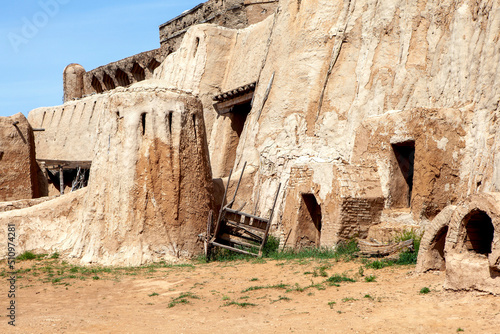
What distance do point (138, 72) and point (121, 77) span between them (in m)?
2.04

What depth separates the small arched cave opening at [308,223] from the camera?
13672mm

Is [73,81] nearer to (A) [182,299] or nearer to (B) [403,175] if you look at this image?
(B) [403,175]

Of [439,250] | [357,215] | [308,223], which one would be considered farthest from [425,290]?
[308,223]

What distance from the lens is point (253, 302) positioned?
30.9ft

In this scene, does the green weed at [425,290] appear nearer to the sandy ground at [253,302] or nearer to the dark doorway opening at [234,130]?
the sandy ground at [253,302]

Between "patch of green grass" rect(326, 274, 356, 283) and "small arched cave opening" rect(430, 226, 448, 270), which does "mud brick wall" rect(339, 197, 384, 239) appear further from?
"small arched cave opening" rect(430, 226, 448, 270)

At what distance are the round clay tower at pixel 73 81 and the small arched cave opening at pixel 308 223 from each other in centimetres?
2737

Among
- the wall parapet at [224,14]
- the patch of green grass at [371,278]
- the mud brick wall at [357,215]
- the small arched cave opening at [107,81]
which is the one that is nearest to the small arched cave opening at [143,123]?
the mud brick wall at [357,215]

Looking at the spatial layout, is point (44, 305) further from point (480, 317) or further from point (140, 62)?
point (140, 62)

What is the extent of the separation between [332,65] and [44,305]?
1094cm

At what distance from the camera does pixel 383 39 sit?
54.1 feet

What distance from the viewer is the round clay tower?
38.1 meters

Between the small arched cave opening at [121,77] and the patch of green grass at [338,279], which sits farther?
the small arched cave opening at [121,77]

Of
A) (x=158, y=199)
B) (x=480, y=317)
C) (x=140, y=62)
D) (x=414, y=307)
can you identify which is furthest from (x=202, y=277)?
(x=140, y=62)
